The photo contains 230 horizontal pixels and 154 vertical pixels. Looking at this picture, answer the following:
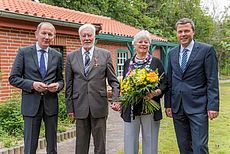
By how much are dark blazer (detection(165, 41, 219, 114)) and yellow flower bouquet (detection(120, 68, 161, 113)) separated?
0.91 feet

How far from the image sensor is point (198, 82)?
4.20m

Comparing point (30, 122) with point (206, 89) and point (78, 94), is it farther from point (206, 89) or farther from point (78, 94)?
point (206, 89)

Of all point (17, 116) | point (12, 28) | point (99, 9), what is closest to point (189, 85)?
point (17, 116)

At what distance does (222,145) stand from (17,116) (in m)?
3.91

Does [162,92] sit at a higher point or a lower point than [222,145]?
higher

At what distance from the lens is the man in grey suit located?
4414 millimetres

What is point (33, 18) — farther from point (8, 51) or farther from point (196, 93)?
point (196, 93)

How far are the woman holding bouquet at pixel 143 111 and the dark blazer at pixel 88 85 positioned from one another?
27 centimetres

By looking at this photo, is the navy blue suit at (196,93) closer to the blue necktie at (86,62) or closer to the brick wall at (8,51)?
the blue necktie at (86,62)

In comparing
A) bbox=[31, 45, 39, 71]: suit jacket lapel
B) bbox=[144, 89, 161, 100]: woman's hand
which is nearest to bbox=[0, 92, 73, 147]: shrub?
bbox=[31, 45, 39, 71]: suit jacket lapel

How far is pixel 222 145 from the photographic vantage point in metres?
6.69

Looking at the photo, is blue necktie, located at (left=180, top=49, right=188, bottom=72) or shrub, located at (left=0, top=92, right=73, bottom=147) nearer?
blue necktie, located at (left=180, top=49, right=188, bottom=72)

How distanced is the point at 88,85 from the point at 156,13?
24535 mm

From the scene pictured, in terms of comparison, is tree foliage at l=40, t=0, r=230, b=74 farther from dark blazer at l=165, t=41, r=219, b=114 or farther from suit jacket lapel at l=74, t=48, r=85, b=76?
dark blazer at l=165, t=41, r=219, b=114
